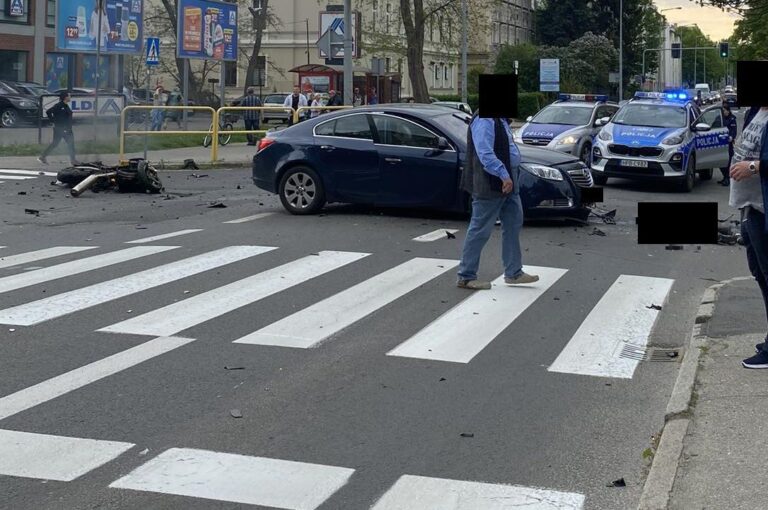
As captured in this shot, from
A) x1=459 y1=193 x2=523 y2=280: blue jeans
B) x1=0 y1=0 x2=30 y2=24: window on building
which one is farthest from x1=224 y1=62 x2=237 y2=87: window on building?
x1=459 y1=193 x2=523 y2=280: blue jeans

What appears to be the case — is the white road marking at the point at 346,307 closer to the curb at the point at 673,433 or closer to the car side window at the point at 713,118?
the curb at the point at 673,433

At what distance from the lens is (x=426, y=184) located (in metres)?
14.5

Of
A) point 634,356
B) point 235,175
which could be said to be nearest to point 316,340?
point 634,356

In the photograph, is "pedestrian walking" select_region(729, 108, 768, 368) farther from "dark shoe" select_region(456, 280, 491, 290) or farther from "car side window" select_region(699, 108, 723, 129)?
"car side window" select_region(699, 108, 723, 129)

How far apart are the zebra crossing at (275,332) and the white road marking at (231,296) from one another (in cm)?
1

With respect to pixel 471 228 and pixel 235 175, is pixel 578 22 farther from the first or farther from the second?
pixel 471 228

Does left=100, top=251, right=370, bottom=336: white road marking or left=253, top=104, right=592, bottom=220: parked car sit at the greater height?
left=253, top=104, right=592, bottom=220: parked car

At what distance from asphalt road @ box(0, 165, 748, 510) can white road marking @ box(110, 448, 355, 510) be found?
0.01 m

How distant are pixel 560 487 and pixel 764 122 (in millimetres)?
2708

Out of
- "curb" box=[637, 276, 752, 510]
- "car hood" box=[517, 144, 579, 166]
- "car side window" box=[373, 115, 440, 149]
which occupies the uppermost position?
"car side window" box=[373, 115, 440, 149]

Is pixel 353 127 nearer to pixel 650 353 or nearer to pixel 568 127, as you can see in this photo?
pixel 650 353

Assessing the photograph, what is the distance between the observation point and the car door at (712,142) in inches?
866

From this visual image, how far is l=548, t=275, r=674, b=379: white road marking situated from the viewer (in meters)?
7.61

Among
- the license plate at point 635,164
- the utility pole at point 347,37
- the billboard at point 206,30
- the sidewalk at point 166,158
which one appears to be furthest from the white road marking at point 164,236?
the billboard at point 206,30
